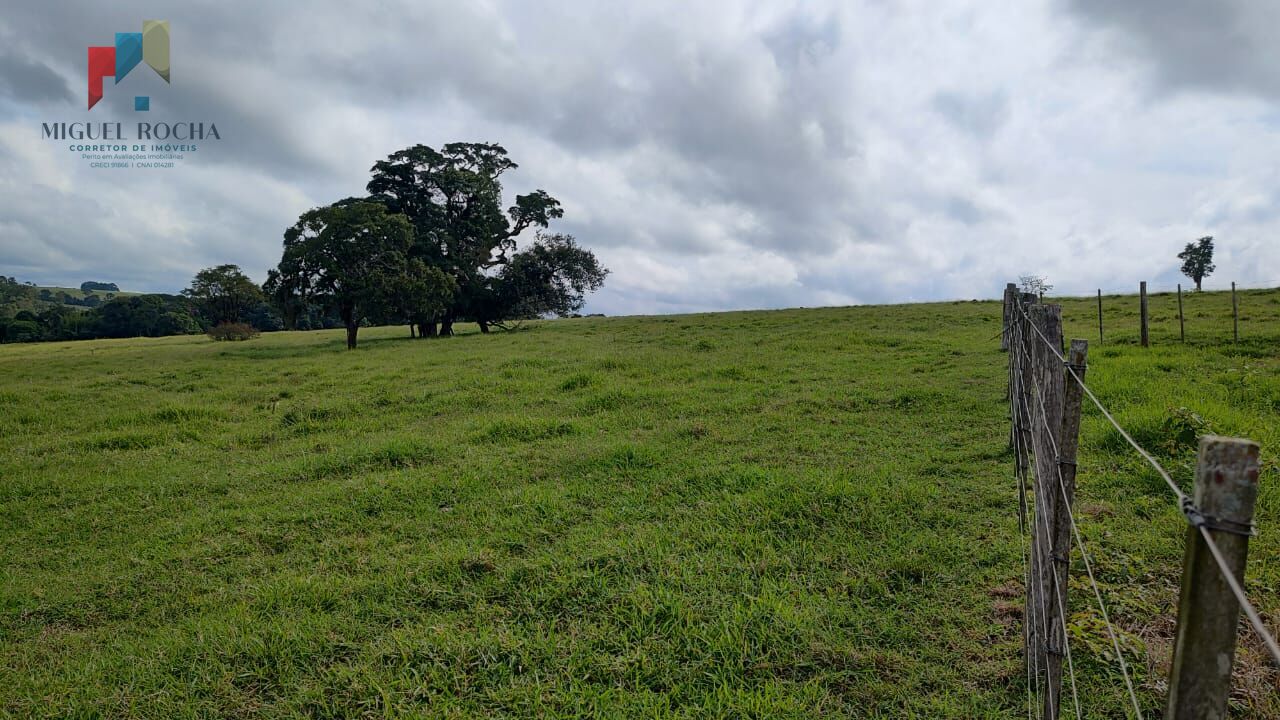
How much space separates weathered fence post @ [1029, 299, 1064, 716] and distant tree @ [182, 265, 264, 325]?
67.5 metres

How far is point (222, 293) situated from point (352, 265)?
40.9 m

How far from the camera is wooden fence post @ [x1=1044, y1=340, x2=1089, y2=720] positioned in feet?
9.77

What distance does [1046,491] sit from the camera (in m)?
3.67

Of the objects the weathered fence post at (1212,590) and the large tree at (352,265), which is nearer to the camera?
the weathered fence post at (1212,590)

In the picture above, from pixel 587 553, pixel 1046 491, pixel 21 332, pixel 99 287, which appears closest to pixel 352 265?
pixel 587 553

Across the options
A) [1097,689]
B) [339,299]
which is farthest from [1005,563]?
[339,299]

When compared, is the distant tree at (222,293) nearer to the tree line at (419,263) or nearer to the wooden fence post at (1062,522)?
the tree line at (419,263)

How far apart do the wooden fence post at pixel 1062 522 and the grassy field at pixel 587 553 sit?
80 centimetres

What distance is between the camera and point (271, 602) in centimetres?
517

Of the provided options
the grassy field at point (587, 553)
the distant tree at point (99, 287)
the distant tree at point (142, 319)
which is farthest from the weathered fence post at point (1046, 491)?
the distant tree at point (99, 287)

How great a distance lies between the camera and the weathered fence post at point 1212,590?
53.6 inches

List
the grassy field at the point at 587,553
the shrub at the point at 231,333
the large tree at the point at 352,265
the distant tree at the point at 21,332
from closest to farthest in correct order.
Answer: the grassy field at the point at 587,553, the large tree at the point at 352,265, the shrub at the point at 231,333, the distant tree at the point at 21,332

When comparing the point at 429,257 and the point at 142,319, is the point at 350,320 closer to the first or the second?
the point at 429,257

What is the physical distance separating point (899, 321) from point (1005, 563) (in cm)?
2520
